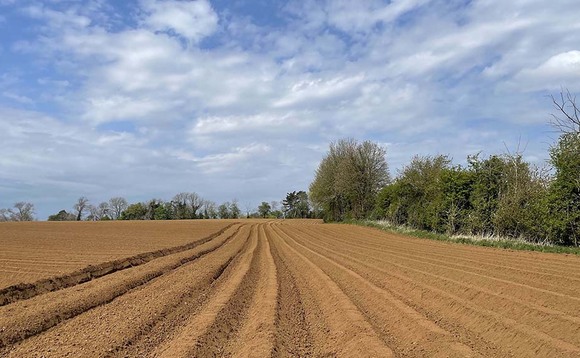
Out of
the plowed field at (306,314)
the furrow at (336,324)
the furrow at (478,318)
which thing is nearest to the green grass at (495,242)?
the plowed field at (306,314)

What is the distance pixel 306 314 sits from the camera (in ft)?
25.8

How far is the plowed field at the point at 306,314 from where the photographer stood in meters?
5.75

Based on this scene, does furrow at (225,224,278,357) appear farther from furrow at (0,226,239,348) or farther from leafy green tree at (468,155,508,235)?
leafy green tree at (468,155,508,235)

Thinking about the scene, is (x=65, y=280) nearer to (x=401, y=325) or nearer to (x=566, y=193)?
(x=401, y=325)

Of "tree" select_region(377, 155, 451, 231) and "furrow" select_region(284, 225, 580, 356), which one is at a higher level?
"tree" select_region(377, 155, 451, 231)

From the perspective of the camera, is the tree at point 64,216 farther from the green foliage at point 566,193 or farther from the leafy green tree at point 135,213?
the green foliage at point 566,193

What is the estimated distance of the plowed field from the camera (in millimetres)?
5750

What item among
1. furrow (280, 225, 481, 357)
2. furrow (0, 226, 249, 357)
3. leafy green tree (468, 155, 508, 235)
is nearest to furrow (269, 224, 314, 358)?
furrow (280, 225, 481, 357)

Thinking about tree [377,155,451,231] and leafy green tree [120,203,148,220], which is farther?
leafy green tree [120,203,148,220]

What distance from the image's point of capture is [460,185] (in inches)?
1014

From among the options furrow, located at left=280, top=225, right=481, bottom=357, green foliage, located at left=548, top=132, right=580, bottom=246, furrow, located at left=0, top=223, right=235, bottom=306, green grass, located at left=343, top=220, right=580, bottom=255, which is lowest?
furrow, located at left=280, top=225, right=481, bottom=357

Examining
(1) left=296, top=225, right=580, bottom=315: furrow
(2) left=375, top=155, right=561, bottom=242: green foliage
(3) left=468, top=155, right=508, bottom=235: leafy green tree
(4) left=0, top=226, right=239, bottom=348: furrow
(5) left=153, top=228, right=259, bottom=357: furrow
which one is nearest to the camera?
(5) left=153, top=228, right=259, bottom=357: furrow

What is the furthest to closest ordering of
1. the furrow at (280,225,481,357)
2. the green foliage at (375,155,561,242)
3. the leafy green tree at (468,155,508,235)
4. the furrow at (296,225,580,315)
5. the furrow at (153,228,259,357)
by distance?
the leafy green tree at (468,155,508,235) → the green foliage at (375,155,561,242) → the furrow at (296,225,580,315) → the furrow at (280,225,481,357) → the furrow at (153,228,259,357)

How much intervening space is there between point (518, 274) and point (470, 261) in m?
3.26
